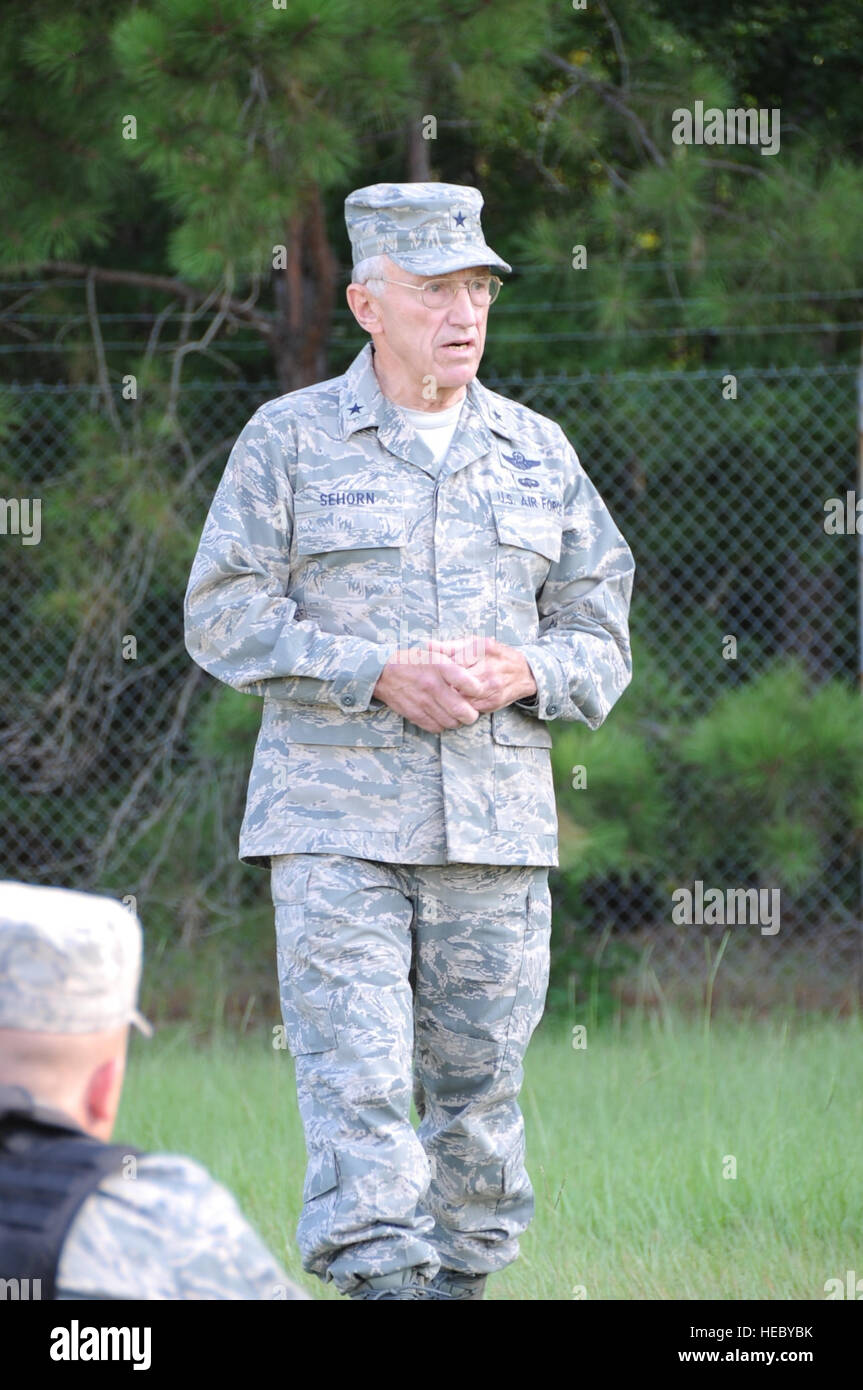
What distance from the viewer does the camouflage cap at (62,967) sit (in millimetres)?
1415

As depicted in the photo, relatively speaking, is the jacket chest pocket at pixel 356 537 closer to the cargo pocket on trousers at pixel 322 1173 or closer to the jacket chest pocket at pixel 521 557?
the jacket chest pocket at pixel 521 557

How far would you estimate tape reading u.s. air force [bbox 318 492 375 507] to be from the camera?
9.86 feet

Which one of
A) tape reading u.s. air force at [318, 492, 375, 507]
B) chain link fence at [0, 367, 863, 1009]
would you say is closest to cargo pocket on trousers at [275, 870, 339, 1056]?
tape reading u.s. air force at [318, 492, 375, 507]

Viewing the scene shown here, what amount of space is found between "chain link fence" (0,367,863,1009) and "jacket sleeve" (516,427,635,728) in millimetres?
2674

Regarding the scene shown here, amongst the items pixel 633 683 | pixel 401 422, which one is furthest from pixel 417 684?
pixel 633 683

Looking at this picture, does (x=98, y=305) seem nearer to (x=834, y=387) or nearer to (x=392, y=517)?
(x=834, y=387)

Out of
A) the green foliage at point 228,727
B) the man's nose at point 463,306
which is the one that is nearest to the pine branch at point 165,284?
the green foliage at point 228,727

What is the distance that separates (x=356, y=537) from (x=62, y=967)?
1649 mm

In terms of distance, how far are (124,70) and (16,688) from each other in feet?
7.84

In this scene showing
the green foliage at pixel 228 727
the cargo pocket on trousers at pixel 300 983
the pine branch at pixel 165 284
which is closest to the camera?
the cargo pocket on trousers at pixel 300 983

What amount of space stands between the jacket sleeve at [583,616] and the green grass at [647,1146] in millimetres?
1164

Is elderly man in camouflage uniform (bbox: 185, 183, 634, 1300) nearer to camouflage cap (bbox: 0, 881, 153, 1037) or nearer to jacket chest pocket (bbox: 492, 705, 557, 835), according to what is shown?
jacket chest pocket (bbox: 492, 705, 557, 835)

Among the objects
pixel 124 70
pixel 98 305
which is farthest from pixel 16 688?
pixel 124 70

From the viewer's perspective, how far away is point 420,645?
9.77 ft
